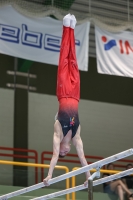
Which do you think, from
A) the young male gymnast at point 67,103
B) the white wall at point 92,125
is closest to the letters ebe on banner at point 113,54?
the white wall at point 92,125

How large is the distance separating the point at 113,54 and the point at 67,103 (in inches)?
183

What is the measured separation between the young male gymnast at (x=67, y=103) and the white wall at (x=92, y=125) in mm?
6923

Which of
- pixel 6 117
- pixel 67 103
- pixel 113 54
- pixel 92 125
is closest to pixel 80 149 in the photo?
pixel 67 103

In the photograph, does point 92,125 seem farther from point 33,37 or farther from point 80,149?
point 80,149

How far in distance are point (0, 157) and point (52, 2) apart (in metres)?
4.45

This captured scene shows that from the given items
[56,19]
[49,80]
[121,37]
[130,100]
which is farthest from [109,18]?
[130,100]

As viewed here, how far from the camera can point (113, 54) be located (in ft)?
37.5

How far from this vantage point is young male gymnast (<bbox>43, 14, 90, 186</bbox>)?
6949 mm

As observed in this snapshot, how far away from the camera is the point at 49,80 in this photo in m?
14.6

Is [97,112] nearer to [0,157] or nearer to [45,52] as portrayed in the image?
[0,157]

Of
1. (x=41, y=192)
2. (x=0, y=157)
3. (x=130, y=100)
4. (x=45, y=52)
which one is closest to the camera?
(x=41, y=192)

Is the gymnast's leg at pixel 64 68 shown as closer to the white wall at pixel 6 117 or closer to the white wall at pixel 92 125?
the white wall at pixel 6 117

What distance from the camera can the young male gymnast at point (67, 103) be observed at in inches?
274

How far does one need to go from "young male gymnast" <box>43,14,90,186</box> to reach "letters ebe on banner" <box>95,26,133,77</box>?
4012 millimetres
